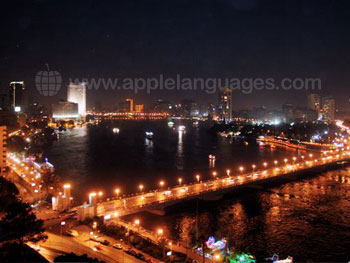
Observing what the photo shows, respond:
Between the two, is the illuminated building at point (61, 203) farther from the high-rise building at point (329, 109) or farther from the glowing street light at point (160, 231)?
the high-rise building at point (329, 109)

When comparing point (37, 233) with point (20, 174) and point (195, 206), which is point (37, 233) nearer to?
point (195, 206)

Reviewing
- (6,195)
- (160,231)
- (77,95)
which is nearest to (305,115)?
(77,95)

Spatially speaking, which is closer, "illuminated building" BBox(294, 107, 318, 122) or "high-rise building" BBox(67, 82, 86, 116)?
"high-rise building" BBox(67, 82, 86, 116)

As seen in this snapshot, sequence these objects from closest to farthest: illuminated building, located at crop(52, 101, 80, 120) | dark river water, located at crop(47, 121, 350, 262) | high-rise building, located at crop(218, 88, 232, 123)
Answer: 1. dark river water, located at crop(47, 121, 350, 262)
2. illuminated building, located at crop(52, 101, 80, 120)
3. high-rise building, located at crop(218, 88, 232, 123)

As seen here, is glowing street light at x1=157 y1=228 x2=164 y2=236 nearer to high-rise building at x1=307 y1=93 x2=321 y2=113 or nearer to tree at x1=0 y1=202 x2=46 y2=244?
tree at x1=0 y1=202 x2=46 y2=244

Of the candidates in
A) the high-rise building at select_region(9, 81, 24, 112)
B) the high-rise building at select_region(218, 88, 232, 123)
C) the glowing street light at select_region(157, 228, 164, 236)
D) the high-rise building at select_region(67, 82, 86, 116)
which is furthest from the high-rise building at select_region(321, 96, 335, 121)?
the glowing street light at select_region(157, 228, 164, 236)

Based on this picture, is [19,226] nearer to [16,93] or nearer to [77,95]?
[16,93]
